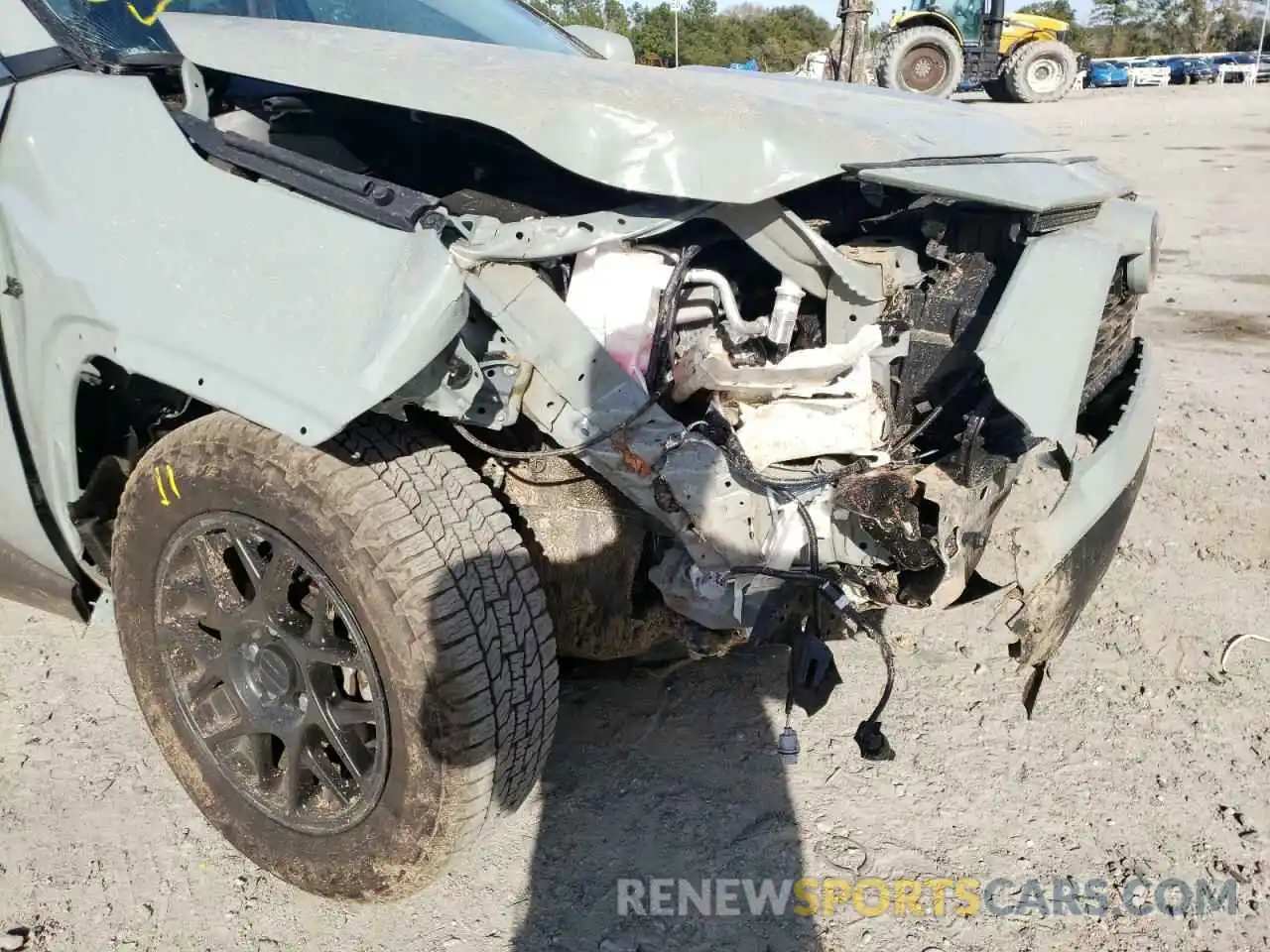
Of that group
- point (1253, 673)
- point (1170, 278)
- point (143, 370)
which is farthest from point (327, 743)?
point (1170, 278)

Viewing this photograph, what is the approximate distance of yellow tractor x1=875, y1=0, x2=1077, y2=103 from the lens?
779 inches

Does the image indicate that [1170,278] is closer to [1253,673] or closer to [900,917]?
[1253,673]

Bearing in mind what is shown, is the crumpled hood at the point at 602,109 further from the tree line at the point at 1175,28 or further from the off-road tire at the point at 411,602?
the tree line at the point at 1175,28

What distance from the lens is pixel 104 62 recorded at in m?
2.27

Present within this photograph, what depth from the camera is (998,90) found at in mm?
23484

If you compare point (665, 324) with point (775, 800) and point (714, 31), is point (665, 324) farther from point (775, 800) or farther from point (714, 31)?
point (714, 31)

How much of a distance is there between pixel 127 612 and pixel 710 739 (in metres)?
1.50

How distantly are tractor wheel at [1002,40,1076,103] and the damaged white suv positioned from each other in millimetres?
22926

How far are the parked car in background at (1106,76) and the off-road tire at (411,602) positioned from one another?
40041mm

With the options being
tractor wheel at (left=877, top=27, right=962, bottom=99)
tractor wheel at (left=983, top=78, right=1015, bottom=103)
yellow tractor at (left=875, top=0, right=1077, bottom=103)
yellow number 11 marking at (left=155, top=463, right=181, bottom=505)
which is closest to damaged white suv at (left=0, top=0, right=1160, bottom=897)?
yellow number 11 marking at (left=155, top=463, right=181, bottom=505)

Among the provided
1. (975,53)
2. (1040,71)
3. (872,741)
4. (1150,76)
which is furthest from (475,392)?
(1150,76)

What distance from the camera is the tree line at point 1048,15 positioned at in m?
44.3

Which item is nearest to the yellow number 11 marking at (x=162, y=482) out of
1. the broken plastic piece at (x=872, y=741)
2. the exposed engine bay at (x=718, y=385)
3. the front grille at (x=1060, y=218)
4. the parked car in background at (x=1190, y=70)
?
the exposed engine bay at (x=718, y=385)

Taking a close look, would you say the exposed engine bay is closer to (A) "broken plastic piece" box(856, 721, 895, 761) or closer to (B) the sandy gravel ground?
(A) "broken plastic piece" box(856, 721, 895, 761)
